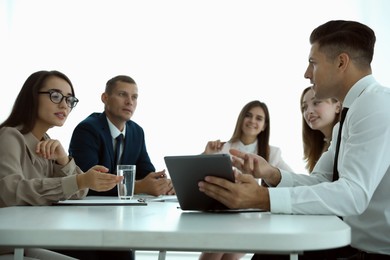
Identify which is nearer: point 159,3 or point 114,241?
point 114,241

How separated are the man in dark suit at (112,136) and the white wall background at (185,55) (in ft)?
5.10

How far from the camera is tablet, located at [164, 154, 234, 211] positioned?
1.55 metres

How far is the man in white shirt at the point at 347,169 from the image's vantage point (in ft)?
5.14

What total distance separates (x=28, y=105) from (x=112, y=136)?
1.22m

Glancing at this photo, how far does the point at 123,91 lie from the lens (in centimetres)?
386

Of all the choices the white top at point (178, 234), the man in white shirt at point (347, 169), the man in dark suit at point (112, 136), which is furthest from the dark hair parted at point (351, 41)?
the man in dark suit at point (112, 136)

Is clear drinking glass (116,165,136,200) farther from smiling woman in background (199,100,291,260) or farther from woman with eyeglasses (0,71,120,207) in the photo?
smiling woman in background (199,100,291,260)

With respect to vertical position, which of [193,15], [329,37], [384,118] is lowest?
[384,118]

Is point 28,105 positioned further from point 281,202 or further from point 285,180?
point 281,202

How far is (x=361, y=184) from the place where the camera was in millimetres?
1585

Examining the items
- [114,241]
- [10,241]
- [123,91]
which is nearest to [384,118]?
[114,241]

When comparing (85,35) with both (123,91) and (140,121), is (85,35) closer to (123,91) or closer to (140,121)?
(140,121)

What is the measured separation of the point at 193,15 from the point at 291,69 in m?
1.05

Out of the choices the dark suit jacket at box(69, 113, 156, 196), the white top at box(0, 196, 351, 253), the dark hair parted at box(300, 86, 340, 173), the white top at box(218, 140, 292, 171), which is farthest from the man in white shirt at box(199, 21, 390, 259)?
the white top at box(218, 140, 292, 171)
